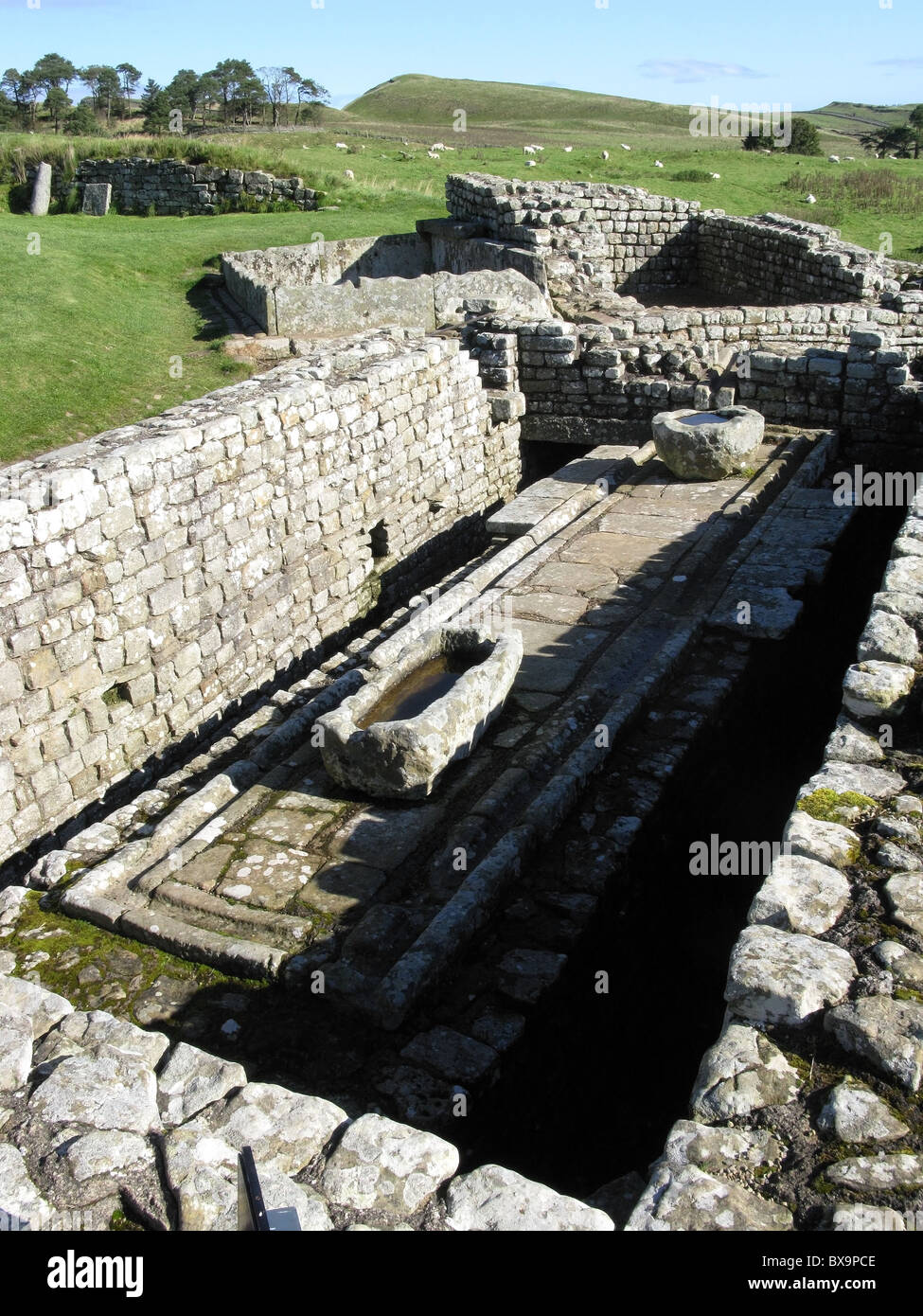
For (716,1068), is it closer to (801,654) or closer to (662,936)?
(662,936)

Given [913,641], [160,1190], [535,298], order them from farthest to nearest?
1. [535,298]
2. [913,641]
3. [160,1190]

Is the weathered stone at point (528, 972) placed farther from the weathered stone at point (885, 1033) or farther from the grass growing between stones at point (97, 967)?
the weathered stone at point (885, 1033)

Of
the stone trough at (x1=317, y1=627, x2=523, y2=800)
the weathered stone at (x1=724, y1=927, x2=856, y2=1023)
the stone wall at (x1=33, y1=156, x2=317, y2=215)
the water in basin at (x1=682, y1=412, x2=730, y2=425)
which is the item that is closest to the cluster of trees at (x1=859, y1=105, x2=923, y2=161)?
the stone wall at (x1=33, y1=156, x2=317, y2=215)

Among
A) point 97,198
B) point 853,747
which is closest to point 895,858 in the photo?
point 853,747

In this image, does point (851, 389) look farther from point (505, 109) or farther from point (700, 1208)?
point (505, 109)

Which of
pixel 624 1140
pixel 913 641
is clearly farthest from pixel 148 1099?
pixel 913 641

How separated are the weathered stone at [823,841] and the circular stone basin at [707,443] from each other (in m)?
6.44

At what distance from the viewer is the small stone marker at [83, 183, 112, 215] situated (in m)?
24.1

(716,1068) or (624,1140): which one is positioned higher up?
(716,1068)

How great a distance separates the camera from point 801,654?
313 inches

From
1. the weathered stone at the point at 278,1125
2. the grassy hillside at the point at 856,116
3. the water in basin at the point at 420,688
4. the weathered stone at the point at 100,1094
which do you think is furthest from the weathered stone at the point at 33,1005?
the grassy hillside at the point at 856,116

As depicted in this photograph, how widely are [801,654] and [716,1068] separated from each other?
17.3 ft
